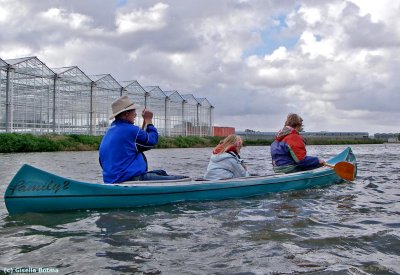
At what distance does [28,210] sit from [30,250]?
184cm

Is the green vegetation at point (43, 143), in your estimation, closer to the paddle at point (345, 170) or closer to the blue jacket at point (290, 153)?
the blue jacket at point (290, 153)

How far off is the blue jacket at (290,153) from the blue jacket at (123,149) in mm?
3318

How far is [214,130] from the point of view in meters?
60.3

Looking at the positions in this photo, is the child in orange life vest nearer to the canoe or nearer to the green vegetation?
the canoe

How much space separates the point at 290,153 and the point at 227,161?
2.02 metres

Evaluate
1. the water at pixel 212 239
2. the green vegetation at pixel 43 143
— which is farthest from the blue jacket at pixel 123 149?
the green vegetation at pixel 43 143

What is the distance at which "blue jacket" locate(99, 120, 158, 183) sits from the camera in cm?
641

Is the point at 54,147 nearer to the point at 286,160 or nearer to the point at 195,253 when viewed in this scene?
the point at 286,160

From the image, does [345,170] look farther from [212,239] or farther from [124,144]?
[212,239]

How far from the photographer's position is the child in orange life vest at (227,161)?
25.0ft

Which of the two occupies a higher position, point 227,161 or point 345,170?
point 227,161

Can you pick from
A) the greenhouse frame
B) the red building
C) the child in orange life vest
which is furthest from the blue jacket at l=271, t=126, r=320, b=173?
the red building

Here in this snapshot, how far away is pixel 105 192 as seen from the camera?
20.5 feet

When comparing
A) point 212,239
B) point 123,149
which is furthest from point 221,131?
point 212,239
